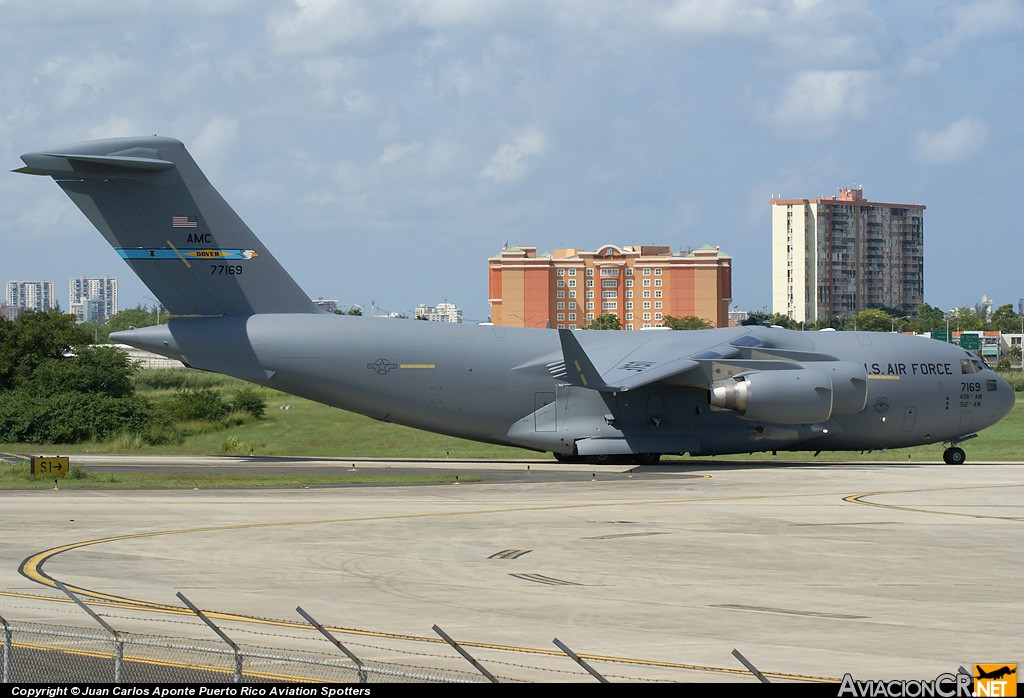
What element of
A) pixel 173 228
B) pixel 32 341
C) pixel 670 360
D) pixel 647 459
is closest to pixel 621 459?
pixel 647 459

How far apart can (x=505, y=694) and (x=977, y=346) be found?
116317 mm

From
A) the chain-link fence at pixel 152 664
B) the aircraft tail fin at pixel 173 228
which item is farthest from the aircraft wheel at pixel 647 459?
the chain-link fence at pixel 152 664

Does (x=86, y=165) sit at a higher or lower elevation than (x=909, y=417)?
higher

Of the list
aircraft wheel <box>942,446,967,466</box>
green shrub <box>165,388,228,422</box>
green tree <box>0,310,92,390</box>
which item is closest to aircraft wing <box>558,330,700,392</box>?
aircraft wheel <box>942,446,967,466</box>

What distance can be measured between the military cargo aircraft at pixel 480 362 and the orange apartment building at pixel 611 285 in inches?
4459

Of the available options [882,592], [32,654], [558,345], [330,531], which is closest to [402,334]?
[558,345]

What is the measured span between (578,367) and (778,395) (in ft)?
18.1

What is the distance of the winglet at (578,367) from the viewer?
3262cm

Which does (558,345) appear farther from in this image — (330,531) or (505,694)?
(505,694)

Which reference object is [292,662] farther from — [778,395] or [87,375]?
[87,375]

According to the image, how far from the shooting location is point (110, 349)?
155 feet

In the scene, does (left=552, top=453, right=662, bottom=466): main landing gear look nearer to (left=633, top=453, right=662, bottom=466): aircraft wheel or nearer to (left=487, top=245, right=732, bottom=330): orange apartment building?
(left=633, top=453, right=662, bottom=466): aircraft wheel

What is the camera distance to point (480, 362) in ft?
114

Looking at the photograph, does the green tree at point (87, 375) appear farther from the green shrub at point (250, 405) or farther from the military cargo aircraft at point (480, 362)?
the military cargo aircraft at point (480, 362)
